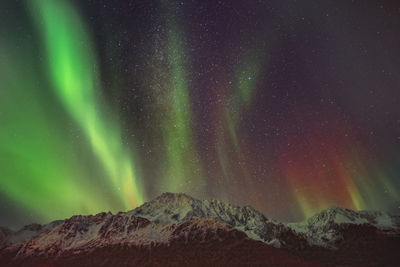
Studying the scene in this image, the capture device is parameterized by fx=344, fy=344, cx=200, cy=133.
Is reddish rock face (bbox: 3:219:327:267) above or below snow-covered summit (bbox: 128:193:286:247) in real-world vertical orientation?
below

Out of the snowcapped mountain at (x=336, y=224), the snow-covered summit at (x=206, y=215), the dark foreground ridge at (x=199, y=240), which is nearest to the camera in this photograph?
the dark foreground ridge at (x=199, y=240)

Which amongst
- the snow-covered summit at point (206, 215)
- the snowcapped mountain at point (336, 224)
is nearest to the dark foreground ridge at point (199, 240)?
the snowcapped mountain at point (336, 224)

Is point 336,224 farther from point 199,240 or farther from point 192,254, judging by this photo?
point 192,254


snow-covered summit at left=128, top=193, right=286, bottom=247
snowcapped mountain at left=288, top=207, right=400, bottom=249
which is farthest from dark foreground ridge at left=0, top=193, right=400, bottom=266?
snow-covered summit at left=128, top=193, right=286, bottom=247

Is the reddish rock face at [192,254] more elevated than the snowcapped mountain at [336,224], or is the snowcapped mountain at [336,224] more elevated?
the snowcapped mountain at [336,224]

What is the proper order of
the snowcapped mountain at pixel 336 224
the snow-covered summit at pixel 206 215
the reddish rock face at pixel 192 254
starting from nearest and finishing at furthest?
the reddish rock face at pixel 192 254 → the snowcapped mountain at pixel 336 224 → the snow-covered summit at pixel 206 215

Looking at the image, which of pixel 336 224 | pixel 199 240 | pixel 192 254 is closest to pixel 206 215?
pixel 199 240

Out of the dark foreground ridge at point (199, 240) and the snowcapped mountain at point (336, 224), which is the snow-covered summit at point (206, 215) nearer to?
the dark foreground ridge at point (199, 240)

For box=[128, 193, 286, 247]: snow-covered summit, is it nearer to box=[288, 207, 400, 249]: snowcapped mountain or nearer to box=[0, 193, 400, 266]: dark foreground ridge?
box=[0, 193, 400, 266]: dark foreground ridge
